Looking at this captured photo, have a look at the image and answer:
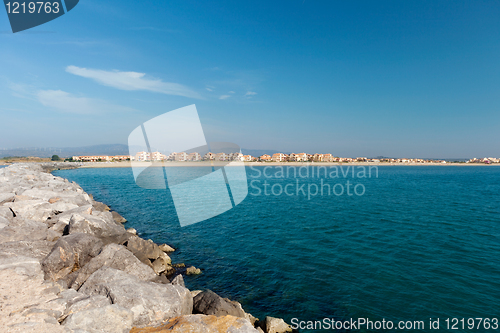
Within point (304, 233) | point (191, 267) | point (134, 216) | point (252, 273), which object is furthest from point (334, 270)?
point (134, 216)

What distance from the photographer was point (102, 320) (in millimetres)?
5645

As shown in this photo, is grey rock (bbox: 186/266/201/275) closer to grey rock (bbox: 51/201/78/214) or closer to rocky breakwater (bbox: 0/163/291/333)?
rocky breakwater (bbox: 0/163/291/333)

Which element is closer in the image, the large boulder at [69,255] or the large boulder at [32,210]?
the large boulder at [69,255]

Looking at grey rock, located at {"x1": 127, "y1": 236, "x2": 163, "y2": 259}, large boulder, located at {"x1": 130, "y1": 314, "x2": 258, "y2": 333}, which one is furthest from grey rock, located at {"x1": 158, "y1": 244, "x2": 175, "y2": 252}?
large boulder, located at {"x1": 130, "y1": 314, "x2": 258, "y2": 333}

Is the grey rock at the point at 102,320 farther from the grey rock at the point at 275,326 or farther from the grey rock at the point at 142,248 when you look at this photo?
the grey rock at the point at 142,248

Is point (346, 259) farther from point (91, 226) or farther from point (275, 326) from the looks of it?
point (91, 226)

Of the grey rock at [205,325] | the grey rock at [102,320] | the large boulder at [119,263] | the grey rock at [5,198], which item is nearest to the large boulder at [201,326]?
the grey rock at [205,325]

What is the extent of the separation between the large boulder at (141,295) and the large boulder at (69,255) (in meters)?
2.06

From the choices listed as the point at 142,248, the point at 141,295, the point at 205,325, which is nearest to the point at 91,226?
the point at 142,248

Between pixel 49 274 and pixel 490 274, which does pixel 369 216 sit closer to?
pixel 490 274

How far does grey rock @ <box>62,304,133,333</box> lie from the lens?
546 centimetres

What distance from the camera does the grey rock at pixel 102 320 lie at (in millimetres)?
5465

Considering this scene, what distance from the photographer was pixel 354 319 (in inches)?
373

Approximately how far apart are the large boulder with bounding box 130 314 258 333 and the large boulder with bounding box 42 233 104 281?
4954 mm
